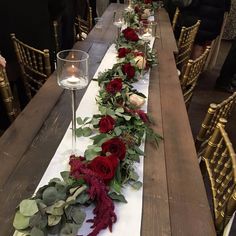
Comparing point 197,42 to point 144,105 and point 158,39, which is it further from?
point 144,105

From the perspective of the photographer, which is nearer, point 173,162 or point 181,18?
point 173,162

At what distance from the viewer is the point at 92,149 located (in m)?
0.90

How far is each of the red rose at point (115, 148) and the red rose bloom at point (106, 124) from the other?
0.48ft

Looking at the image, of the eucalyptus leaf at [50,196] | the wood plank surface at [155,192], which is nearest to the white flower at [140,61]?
the wood plank surface at [155,192]

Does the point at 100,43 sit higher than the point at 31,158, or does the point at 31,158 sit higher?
the point at 31,158

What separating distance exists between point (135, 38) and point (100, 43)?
396mm

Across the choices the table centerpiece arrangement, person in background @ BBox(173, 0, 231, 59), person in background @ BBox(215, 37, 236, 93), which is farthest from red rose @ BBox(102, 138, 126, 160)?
person in background @ BBox(215, 37, 236, 93)

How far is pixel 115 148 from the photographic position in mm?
847

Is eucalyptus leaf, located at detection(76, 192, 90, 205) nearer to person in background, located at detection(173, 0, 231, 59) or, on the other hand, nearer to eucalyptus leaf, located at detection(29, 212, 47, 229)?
eucalyptus leaf, located at detection(29, 212, 47, 229)

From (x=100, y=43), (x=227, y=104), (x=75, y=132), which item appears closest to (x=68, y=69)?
(x=75, y=132)

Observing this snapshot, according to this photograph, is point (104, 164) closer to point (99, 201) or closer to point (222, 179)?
point (99, 201)

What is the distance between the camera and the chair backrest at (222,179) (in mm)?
947

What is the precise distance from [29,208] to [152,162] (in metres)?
0.46

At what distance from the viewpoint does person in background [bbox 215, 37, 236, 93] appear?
3.21 m
